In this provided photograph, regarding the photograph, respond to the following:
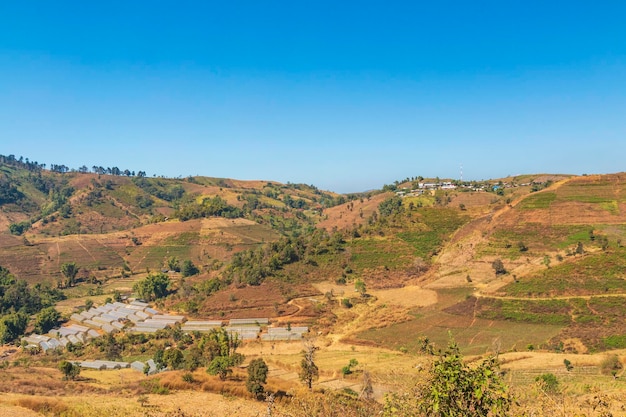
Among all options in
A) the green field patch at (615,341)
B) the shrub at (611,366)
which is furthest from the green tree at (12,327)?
the green field patch at (615,341)

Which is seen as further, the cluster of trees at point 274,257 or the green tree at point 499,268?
the cluster of trees at point 274,257

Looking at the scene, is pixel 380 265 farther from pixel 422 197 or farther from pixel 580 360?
pixel 422 197

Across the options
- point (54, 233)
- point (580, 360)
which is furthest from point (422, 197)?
point (54, 233)

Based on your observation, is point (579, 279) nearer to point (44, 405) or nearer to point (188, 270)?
point (44, 405)

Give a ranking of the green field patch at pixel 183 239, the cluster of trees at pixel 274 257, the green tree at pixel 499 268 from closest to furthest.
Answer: the green tree at pixel 499 268
the cluster of trees at pixel 274 257
the green field patch at pixel 183 239

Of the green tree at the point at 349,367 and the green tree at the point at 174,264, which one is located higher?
the green tree at the point at 174,264

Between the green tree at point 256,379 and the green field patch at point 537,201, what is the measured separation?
268 ft

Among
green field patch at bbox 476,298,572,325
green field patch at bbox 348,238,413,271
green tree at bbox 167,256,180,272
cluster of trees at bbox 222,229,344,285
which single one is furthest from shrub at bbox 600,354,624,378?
green tree at bbox 167,256,180,272

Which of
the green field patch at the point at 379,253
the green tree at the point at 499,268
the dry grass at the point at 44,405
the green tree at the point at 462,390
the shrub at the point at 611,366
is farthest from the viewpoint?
the green field patch at the point at 379,253

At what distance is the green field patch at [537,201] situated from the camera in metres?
95.4

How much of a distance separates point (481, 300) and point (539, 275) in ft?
36.8

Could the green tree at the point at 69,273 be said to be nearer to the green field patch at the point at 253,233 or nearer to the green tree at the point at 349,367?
the green field patch at the point at 253,233

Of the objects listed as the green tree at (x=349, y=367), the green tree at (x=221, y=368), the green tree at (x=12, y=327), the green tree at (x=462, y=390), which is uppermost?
the green tree at (x=462, y=390)

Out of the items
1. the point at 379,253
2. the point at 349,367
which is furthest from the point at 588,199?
the point at 349,367
